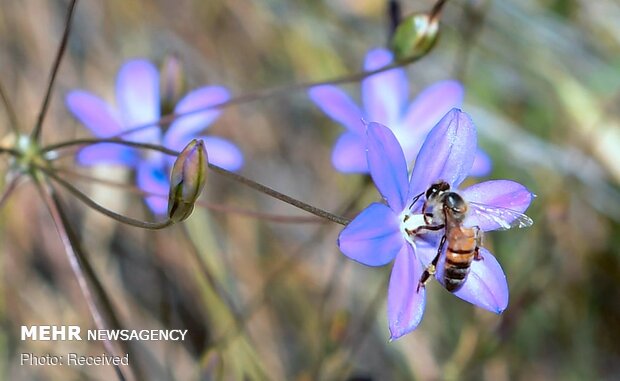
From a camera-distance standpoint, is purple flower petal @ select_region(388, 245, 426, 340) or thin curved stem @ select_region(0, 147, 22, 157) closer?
purple flower petal @ select_region(388, 245, 426, 340)

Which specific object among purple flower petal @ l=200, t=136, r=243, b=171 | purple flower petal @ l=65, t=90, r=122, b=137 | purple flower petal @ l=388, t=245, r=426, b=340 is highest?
purple flower petal @ l=65, t=90, r=122, b=137

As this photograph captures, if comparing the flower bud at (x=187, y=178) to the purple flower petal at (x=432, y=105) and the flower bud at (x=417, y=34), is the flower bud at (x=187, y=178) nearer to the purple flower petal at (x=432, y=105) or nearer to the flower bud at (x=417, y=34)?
the flower bud at (x=417, y=34)

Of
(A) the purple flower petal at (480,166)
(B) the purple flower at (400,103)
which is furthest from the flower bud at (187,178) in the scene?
(A) the purple flower petal at (480,166)

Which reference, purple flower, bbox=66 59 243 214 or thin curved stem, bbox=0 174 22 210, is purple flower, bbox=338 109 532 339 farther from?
thin curved stem, bbox=0 174 22 210

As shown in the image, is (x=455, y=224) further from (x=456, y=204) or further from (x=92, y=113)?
(x=92, y=113)

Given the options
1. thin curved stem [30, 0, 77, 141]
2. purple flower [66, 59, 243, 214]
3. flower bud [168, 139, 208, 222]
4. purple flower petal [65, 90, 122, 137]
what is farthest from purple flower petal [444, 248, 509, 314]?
purple flower petal [65, 90, 122, 137]

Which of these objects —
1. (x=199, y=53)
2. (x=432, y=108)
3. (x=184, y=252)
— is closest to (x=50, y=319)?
(x=184, y=252)
